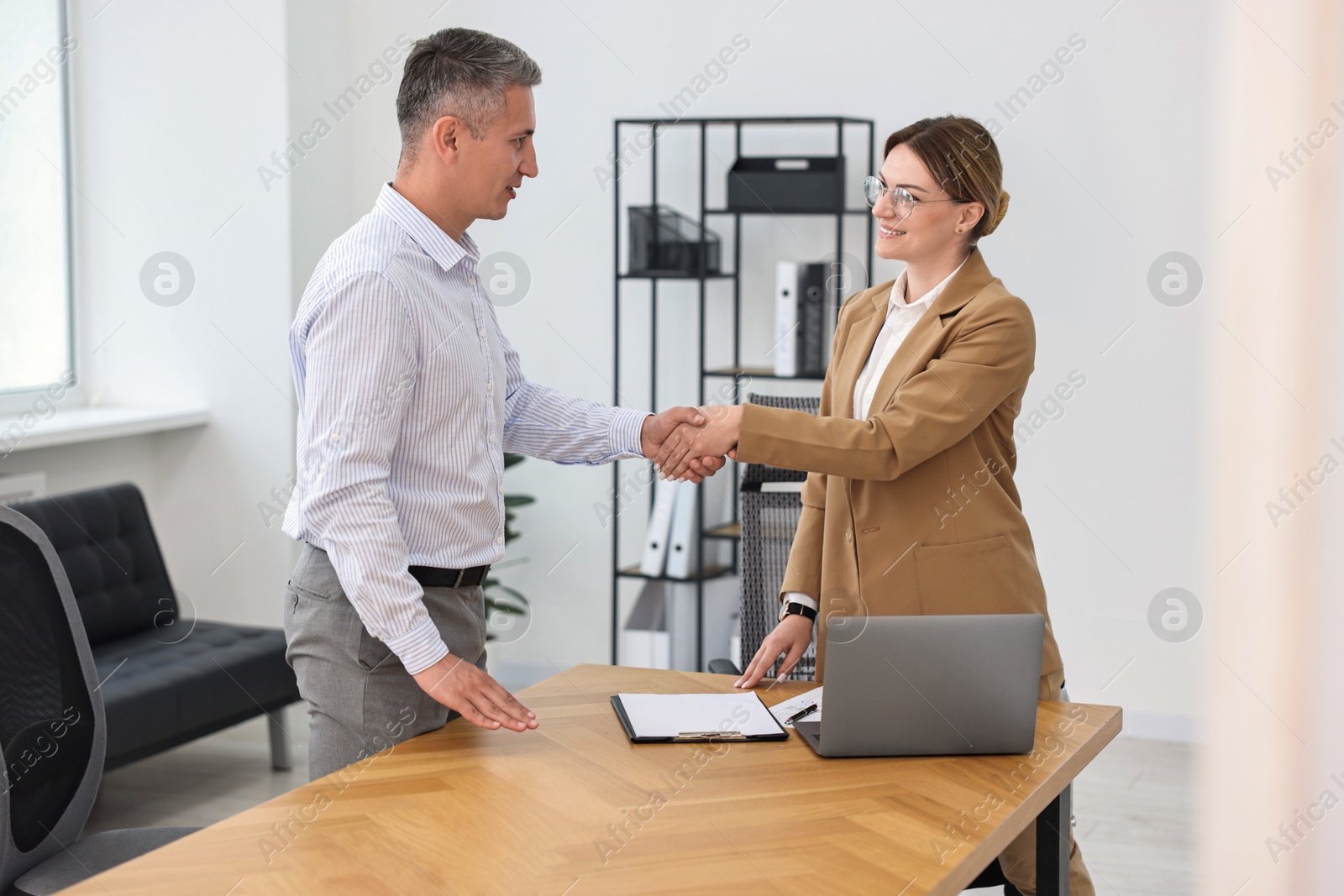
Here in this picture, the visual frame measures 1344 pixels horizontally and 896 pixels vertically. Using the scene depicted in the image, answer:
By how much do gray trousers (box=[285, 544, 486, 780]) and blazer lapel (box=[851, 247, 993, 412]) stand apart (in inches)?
31.5

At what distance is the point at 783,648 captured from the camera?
2018 millimetres

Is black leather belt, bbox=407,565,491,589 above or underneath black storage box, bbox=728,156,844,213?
underneath

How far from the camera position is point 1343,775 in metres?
0.79

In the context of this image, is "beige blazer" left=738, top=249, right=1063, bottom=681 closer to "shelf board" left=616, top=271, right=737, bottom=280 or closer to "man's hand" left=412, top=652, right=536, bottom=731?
"man's hand" left=412, top=652, right=536, bottom=731

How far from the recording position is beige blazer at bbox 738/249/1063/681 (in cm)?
189

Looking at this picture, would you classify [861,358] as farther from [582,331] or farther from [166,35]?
[166,35]

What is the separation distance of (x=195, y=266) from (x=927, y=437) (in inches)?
135

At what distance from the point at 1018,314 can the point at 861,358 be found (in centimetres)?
28

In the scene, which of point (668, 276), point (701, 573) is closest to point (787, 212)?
point (668, 276)

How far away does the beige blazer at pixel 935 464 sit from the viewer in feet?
6.20

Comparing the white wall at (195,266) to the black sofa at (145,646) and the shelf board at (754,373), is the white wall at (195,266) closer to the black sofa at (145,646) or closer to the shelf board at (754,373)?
the black sofa at (145,646)

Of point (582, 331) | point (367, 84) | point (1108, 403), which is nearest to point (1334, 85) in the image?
point (1108, 403)

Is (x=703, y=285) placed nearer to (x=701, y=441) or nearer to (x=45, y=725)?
(x=701, y=441)

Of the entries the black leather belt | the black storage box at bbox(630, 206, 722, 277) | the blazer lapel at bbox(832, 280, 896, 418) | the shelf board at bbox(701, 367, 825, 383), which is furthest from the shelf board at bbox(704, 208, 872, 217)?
the black leather belt
